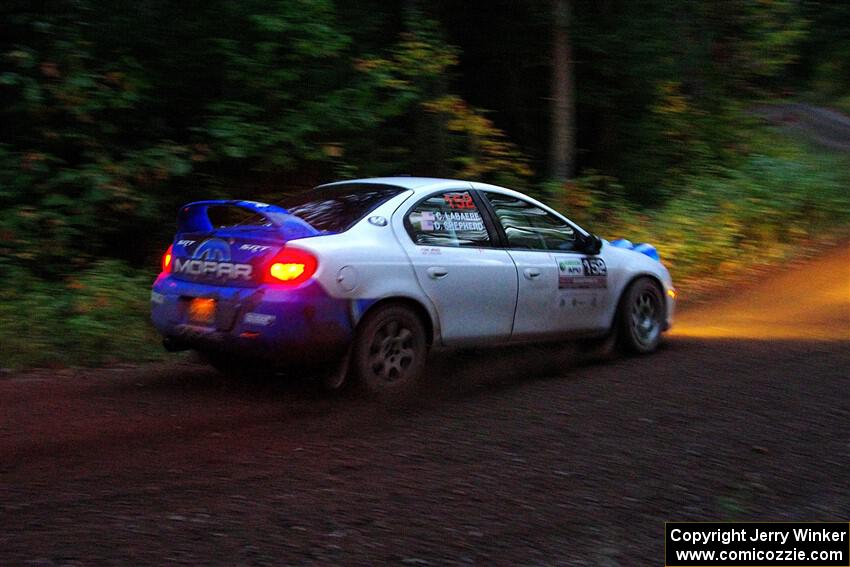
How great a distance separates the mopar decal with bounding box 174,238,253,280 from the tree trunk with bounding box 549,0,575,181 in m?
8.83

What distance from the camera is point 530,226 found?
793cm

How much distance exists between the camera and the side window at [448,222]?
23.4 ft

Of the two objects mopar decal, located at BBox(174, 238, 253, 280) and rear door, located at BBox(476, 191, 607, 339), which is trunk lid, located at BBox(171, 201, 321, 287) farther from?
rear door, located at BBox(476, 191, 607, 339)

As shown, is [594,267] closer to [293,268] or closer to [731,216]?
[293,268]

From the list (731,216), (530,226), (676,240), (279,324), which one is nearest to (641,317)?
(530,226)

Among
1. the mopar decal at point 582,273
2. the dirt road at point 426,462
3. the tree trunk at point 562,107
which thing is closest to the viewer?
the dirt road at point 426,462

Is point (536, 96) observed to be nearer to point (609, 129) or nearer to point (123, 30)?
point (609, 129)

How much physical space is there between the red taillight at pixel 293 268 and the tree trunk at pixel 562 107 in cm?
902

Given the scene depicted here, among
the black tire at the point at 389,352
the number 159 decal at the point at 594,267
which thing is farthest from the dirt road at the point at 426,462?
the number 159 decal at the point at 594,267

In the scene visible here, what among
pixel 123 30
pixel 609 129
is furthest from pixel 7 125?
pixel 609 129

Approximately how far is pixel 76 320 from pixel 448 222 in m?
3.43

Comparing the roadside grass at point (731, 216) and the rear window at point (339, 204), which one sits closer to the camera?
the rear window at point (339, 204)

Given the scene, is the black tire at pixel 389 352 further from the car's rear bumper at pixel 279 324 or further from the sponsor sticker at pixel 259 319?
the sponsor sticker at pixel 259 319

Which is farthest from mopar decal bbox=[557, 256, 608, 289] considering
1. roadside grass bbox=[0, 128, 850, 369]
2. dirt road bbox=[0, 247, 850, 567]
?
roadside grass bbox=[0, 128, 850, 369]
